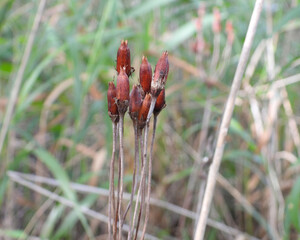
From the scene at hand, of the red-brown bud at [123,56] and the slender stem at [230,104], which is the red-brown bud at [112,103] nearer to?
the red-brown bud at [123,56]

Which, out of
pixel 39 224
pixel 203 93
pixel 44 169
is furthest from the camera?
pixel 44 169

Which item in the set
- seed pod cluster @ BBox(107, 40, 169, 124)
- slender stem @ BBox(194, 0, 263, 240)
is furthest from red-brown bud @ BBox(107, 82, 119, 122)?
slender stem @ BBox(194, 0, 263, 240)

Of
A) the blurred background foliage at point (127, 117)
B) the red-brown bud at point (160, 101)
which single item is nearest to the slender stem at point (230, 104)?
the red-brown bud at point (160, 101)

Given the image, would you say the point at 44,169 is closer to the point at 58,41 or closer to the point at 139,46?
the point at 58,41

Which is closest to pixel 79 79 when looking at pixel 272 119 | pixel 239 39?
pixel 272 119

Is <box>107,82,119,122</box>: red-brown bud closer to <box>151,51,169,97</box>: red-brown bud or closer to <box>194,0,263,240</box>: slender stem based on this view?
<box>151,51,169,97</box>: red-brown bud

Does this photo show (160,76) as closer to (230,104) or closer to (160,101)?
(160,101)

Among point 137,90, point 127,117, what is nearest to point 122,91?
point 137,90

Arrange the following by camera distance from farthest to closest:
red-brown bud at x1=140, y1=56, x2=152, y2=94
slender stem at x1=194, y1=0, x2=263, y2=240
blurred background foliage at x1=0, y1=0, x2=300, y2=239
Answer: blurred background foliage at x1=0, y1=0, x2=300, y2=239 < slender stem at x1=194, y1=0, x2=263, y2=240 < red-brown bud at x1=140, y1=56, x2=152, y2=94
